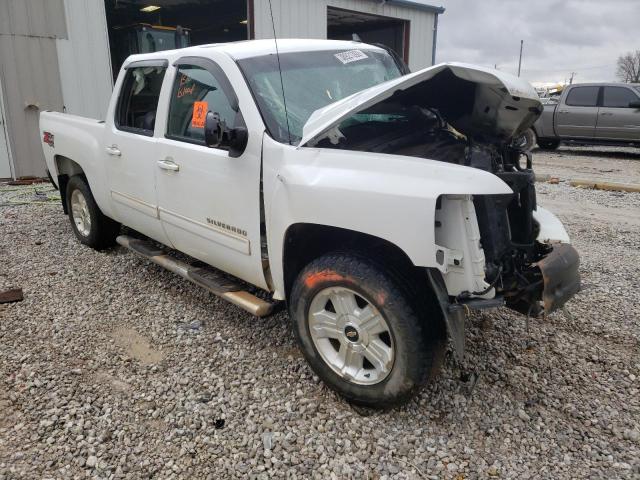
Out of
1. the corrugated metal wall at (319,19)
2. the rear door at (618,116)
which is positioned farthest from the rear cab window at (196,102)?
the rear door at (618,116)

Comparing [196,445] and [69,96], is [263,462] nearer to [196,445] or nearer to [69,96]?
[196,445]

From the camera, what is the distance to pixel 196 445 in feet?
8.39

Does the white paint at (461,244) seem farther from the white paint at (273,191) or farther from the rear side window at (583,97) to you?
the rear side window at (583,97)

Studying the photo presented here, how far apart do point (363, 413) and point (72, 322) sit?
7.66 ft

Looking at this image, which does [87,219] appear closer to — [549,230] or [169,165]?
[169,165]

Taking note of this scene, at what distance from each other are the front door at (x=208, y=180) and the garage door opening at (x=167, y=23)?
29.5ft

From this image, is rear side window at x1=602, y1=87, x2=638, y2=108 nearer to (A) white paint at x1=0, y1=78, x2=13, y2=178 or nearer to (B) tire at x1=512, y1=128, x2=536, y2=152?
(B) tire at x1=512, y1=128, x2=536, y2=152

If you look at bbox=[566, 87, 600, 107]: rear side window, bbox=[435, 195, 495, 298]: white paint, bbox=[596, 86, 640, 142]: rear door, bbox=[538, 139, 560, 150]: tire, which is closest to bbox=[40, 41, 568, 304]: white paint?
bbox=[435, 195, 495, 298]: white paint

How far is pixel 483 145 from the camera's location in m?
3.02

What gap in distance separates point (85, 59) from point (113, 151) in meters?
6.28

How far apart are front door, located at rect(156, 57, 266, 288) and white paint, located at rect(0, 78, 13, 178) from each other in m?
6.86

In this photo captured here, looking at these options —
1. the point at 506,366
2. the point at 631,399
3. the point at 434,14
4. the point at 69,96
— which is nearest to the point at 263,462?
the point at 506,366

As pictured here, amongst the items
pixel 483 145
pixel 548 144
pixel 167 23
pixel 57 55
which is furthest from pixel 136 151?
pixel 167 23

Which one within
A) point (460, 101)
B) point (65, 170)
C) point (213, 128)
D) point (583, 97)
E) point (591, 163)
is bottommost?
point (591, 163)
